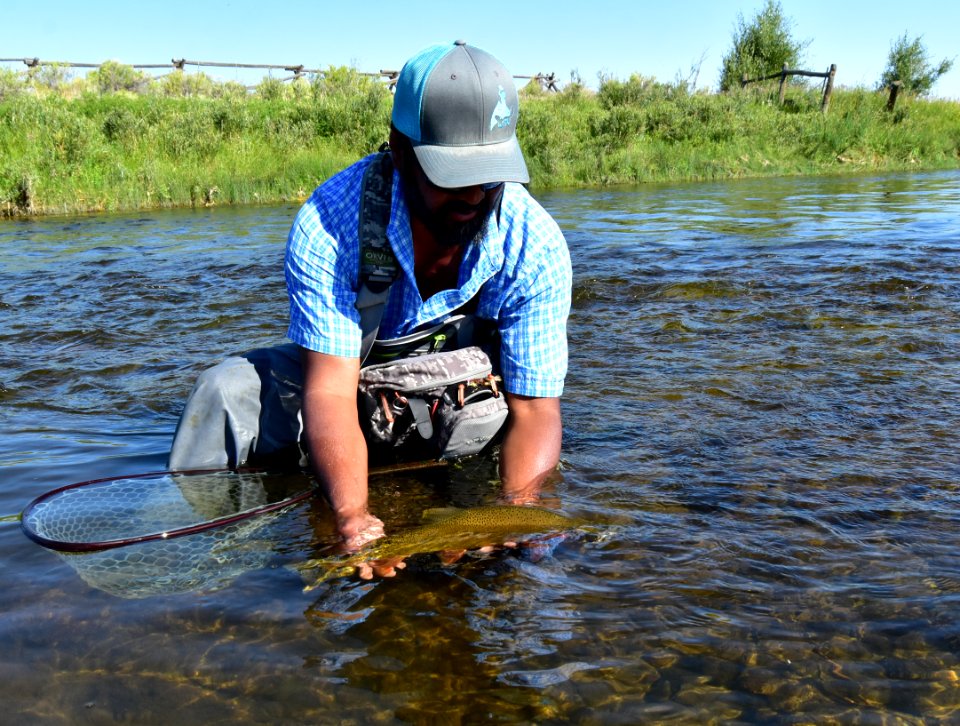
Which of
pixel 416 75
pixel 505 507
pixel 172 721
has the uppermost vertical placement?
pixel 416 75

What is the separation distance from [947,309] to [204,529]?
5649 millimetres

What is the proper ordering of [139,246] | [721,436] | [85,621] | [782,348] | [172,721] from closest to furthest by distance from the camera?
[172,721]
[85,621]
[721,436]
[782,348]
[139,246]

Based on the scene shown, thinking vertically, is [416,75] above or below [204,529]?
above

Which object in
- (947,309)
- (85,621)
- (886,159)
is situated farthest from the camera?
(886,159)

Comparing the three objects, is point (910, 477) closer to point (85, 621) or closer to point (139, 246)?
point (85, 621)

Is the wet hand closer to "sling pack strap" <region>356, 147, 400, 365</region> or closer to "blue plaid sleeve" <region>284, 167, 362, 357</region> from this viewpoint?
"blue plaid sleeve" <region>284, 167, 362, 357</region>

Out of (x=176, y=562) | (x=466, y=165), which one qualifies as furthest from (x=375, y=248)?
(x=176, y=562)

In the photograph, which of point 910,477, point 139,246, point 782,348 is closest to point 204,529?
point 910,477

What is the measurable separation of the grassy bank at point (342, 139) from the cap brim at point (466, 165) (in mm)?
15205

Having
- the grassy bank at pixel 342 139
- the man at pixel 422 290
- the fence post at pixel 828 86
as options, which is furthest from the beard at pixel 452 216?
the fence post at pixel 828 86

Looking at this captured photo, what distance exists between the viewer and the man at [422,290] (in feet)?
8.30

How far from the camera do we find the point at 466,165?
2.49 m

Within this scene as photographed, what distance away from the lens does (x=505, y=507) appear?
9.50ft

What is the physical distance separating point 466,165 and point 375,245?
1.59 feet
